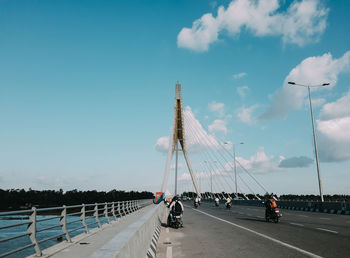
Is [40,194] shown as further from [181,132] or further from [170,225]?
[170,225]

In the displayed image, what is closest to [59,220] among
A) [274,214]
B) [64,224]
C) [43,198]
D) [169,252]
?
[274,214]

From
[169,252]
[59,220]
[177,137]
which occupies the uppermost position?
[177,137]

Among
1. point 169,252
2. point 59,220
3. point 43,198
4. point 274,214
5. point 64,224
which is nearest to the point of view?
point 169,252

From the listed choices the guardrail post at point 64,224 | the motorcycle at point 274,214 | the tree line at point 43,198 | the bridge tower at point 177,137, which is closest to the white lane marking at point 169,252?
the guardrail post at point 64,224

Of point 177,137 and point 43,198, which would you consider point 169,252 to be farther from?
point 43,198

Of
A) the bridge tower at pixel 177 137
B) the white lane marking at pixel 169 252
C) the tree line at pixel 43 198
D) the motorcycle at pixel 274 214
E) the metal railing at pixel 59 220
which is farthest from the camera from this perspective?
the tree line at pixel 43 198

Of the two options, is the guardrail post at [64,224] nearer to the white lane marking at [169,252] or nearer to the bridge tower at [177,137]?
the white lane marking at [169,252]

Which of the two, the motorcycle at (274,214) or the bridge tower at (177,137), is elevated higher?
the bridge tower at (177,137)

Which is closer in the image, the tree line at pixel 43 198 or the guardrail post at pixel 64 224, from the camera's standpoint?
the guardrail post at pixel 64 224

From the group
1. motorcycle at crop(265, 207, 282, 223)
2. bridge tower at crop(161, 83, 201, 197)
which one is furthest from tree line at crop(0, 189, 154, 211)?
motorcycle at crop(265, 207, 282, 223)

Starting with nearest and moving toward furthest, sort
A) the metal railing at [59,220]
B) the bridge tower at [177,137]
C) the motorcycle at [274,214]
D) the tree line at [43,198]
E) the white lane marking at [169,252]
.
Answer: the metal railing at [59,220], the white lane marking at [169,252], the motorcycle at [274,214], the bridge tower at [177,137], the tree line at [43,198]

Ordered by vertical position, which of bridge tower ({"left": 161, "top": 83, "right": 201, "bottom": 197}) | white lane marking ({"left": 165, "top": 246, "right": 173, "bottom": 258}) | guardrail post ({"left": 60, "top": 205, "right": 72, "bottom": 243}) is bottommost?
white lane marking ({"left": 165, "top": 246, "right": 173, "bottom": 258})

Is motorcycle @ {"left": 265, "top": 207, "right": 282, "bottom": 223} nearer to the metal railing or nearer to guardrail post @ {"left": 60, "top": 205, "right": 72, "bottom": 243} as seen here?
the metal railing

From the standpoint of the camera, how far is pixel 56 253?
7.54 metres
